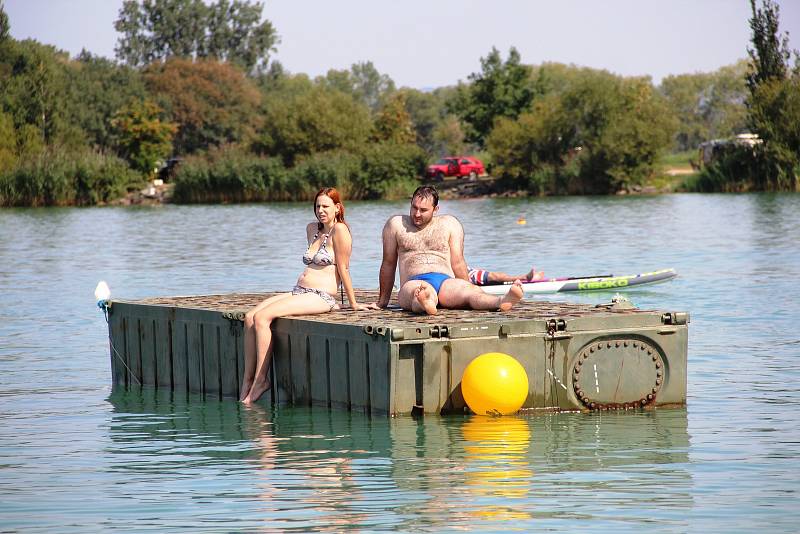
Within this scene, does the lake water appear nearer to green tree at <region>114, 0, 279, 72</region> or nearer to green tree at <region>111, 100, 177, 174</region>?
green tree at <region>111, 100, 177, 174</region>

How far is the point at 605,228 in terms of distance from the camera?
4772cm

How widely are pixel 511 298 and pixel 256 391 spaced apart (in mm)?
2648

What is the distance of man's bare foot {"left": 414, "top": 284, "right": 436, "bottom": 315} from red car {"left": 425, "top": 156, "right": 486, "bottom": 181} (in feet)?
228

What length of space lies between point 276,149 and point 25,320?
203 ft

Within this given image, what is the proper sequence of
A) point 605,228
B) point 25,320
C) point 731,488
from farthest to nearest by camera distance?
1. point 605,228
2. point 25,320
3. point 731,488

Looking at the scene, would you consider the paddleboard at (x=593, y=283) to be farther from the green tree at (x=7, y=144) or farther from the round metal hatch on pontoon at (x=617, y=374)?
the green tree at (x=7, y=144)

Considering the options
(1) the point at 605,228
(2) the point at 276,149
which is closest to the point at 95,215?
(2) the point at 276,149

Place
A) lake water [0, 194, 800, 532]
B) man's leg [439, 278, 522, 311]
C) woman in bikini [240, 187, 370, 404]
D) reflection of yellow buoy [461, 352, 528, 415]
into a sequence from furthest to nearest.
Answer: woman in bikini [240, 187, 370, 404], man's leg [439, 278, 522, 311], reflection of yellow buoy [461, 352, 528, 415], lake water [0, 194, 800, 532]

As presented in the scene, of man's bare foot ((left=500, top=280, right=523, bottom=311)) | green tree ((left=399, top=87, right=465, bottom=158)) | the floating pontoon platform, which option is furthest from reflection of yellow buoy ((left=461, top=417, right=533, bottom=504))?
green tree ((left=399, top=87, right=465, bottom=158))

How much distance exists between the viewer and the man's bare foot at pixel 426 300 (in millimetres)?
12234

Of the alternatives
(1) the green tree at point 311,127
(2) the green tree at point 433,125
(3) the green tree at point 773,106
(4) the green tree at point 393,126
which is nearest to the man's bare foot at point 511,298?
(3) the green tree at point 773,106

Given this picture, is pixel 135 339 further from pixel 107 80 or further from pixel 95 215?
Answer: pixel 107 80

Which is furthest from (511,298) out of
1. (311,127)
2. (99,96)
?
(99,96)

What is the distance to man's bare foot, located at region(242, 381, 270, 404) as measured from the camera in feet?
42.5
